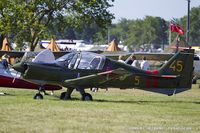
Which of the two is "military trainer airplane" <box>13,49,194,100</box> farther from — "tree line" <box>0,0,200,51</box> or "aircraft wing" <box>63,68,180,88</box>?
"tree line" <box>0,0,200,51</box>

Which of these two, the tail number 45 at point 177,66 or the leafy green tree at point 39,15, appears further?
the leafy green tree at point 39,15

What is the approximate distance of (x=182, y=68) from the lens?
20328 mm

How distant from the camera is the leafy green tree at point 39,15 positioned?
4422cm

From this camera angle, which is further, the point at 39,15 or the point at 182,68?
the point at 39,15

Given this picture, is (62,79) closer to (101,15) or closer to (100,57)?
(100,57)

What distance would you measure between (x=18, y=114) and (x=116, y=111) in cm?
265

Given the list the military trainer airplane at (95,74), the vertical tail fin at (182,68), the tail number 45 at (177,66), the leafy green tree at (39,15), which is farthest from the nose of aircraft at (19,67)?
Result: the leafy green tree at (39,15)

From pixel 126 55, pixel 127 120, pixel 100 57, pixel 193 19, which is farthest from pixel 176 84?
pixel 193 19

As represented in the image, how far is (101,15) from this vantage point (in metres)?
46.1

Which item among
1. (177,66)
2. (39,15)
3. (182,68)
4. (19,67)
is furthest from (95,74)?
(39,15)

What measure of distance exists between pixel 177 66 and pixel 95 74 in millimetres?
2797

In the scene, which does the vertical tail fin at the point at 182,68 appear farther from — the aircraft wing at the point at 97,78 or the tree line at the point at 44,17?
the tree line at the point at 44,17

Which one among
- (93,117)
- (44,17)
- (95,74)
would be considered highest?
(44,17)

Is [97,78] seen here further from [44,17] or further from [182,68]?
[44,17]
